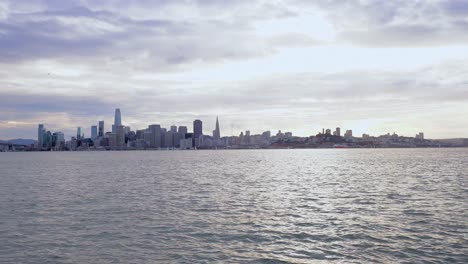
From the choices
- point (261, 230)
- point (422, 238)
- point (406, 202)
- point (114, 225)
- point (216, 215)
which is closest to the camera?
point (422, 238)

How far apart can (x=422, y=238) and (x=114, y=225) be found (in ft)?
71.0

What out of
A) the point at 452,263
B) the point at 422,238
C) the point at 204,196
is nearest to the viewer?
the point at 452,263

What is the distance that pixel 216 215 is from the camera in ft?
112

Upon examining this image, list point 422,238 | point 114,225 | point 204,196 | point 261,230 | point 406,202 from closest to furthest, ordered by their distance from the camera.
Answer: point 422,238 → point 261,230 → point 114,225 → point 406,202 → point 204,196

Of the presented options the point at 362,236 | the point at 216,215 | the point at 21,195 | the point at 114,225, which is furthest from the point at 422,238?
the point at 21,195

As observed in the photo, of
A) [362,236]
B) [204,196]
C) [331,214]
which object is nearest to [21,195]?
[204,196]

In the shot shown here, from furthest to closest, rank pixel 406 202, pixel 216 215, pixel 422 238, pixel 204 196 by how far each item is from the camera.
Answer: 1. pixel 204 196
2. pixel 406 202
3. pixel 216 215
4. pixel 422 238

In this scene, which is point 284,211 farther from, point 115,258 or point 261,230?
point 115,258

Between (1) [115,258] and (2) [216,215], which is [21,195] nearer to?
(2) [216,215]

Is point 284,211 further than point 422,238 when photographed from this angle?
Yes

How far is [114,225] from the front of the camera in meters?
30.0

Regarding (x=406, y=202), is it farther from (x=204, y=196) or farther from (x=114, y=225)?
(x=114, y=225)

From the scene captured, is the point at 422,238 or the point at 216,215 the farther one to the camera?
the point at 216,215

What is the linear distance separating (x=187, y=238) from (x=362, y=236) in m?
11.4
